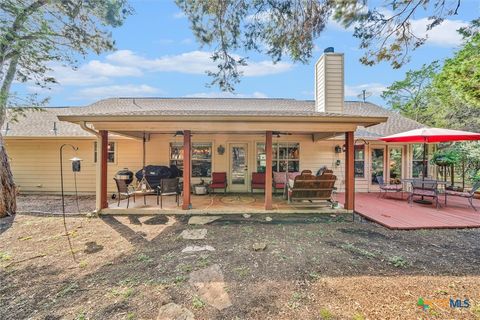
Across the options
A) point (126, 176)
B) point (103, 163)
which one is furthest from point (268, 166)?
point (126, 176)

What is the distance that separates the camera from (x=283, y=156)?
31.1 feet

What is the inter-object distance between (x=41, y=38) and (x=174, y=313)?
7.29 meters

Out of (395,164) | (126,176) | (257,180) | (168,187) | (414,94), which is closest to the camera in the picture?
(168,187)

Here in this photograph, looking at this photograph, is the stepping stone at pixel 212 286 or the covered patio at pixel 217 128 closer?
the stepping stone at pixel 212 286

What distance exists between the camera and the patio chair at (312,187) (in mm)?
5789

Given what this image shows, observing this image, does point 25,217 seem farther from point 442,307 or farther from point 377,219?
point 377,219

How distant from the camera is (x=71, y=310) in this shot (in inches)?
95.1

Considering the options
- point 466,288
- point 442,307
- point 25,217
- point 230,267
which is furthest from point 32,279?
point 466,288

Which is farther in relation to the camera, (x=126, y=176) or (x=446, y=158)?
(x=446, y=158)

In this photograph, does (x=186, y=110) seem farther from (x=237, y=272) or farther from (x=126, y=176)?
(x=237, y=272)

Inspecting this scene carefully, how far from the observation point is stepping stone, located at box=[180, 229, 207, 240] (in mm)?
4496

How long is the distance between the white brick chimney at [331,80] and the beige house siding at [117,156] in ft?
5.24

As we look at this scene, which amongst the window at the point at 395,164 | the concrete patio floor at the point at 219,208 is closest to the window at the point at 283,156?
the concrete patio floor at the point at 219,208

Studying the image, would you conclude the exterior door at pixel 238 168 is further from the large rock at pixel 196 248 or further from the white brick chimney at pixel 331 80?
the large rock at pixel 196 248
